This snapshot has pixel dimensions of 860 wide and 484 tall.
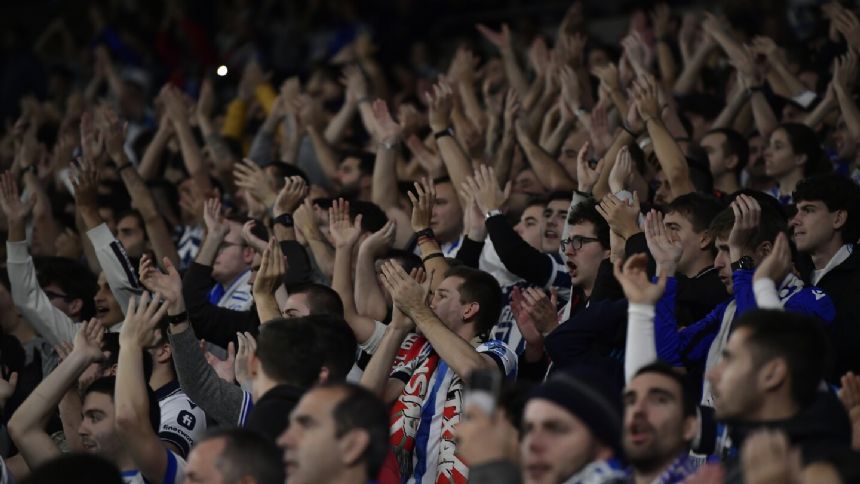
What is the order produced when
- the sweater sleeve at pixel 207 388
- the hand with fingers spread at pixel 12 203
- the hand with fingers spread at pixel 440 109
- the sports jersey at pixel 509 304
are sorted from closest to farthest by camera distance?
1. the sweater sleeve at pixel 207 388
2. the sports jersey at pixel 509 304
3. the hand with fingers spread at pixel 12 203
4. the hand with fingers spread at pixel 440 109

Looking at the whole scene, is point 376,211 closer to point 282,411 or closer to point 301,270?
point 301,270

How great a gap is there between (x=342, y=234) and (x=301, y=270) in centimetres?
56

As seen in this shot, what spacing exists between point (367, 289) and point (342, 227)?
0.34 meters

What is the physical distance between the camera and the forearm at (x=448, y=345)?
614 cm

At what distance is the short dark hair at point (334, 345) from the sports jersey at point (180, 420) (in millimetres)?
976

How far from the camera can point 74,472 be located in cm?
452

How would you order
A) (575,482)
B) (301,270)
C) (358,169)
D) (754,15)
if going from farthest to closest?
(754,15), (358,169), (301,270), (575,482)

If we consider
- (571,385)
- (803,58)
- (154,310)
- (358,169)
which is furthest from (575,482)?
(803,58)

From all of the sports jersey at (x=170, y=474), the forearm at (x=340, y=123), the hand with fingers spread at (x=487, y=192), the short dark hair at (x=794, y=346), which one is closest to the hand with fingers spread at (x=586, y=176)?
the hand with fingers spread at (x=487, y=192)

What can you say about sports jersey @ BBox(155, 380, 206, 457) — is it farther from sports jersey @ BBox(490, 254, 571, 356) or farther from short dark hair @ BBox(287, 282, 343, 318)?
sports jersey @ BBox(490, 254, 571, 356)

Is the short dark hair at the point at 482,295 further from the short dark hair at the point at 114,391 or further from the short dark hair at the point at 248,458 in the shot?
the short dark hair at the point at 248,458

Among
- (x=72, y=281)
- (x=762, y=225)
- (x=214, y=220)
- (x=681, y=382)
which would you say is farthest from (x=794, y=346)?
(x=72, y=281)

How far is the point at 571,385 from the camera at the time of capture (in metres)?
4.69

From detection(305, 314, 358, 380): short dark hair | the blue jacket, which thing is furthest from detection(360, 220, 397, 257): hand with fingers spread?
the blue jacket
